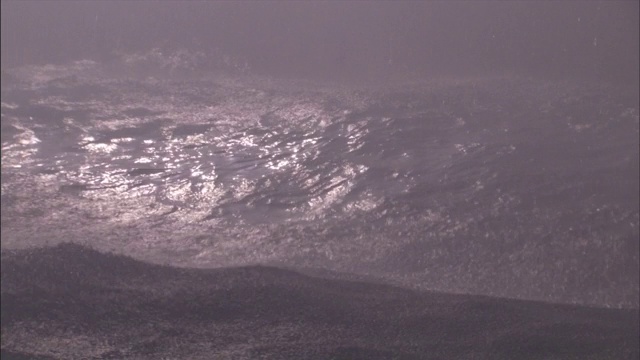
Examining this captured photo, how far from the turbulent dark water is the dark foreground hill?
1.09 ft

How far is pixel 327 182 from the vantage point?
477cm

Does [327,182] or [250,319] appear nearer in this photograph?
[250,319]

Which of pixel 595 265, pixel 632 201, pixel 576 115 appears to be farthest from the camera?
pixel 576 115

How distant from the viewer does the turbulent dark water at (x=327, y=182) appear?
3.60 m

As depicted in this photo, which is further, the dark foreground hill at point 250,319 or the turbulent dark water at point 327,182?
the turbulent dark water at point 327,182

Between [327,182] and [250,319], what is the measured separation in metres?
2.02

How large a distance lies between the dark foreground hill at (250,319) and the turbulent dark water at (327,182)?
33 cm

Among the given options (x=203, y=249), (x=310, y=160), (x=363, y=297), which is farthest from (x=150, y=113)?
(x=363, y=297)

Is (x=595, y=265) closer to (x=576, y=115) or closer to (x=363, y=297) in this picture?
(x=363, y=297)

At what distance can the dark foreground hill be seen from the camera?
2570 millimetres

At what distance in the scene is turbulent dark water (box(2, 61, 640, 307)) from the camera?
360 centimetres

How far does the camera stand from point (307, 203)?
4.48 metres

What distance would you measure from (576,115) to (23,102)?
4.60 metres

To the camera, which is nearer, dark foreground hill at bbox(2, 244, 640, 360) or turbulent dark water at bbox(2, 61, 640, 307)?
dark foreground hill at bbox(2, 244, 640, 360)
